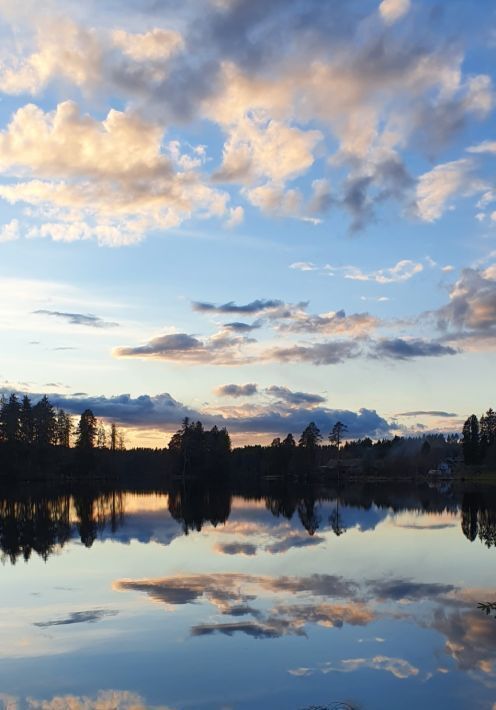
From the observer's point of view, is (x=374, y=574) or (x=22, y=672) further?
(x=374, y=574)

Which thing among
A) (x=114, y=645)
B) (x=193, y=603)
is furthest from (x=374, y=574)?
(x=114, y=645)

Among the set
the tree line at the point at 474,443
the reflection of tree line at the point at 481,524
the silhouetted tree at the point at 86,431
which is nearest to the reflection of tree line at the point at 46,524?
the reflection of tree line at the point at 481,524

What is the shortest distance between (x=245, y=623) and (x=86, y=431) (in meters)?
125

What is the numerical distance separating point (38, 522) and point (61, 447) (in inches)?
3432

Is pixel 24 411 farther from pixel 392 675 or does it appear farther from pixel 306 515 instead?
pixel 392 675

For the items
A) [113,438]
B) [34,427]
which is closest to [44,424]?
[34,427]

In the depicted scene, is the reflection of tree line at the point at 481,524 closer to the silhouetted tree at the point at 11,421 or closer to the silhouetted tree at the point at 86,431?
the silhouetted tree at the point at 11,421

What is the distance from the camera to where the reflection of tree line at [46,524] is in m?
32.9

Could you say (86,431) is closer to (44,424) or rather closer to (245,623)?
(44,424)

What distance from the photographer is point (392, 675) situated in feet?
45.6

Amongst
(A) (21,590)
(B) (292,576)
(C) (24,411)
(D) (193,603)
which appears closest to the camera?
(D) (193,603)

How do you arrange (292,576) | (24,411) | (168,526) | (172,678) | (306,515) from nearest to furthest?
(172,678) → (292,576) → (168,526) → (306,515) → (24,411)

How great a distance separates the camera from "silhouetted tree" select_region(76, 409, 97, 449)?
5404 inches

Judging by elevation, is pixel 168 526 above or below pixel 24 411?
below
